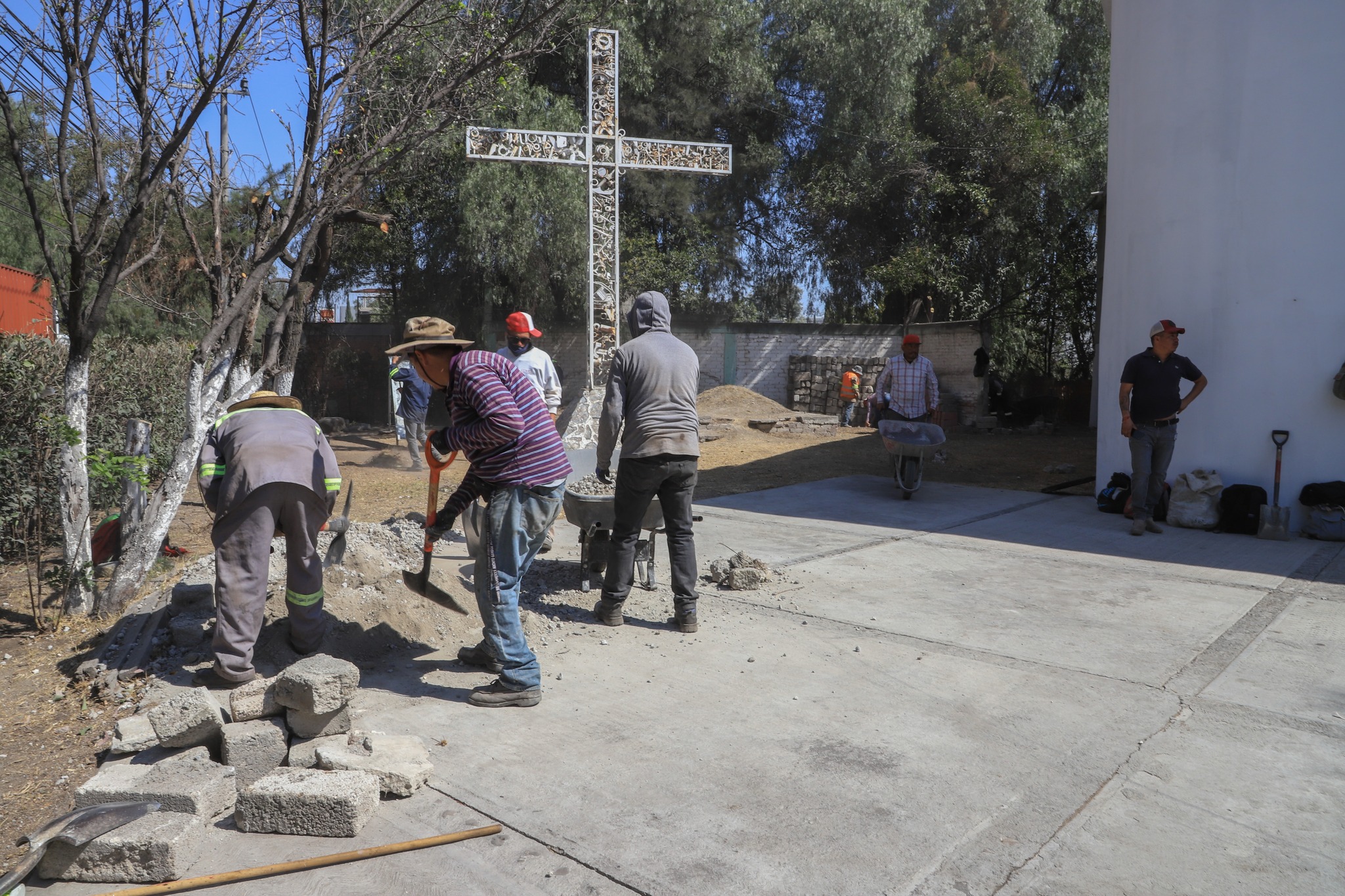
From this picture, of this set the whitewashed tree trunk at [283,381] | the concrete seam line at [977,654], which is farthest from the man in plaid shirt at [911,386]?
→ the whitewashed tree trunk at [283,381]

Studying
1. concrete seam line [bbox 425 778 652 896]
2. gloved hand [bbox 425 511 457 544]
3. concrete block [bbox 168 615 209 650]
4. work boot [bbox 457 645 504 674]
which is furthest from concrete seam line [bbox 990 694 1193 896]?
concrete block [bbox 168 615 209 650]

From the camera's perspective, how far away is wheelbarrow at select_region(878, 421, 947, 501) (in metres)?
9.19

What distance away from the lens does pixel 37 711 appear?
4.14 meters

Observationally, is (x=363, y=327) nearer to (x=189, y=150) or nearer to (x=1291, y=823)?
(x=189, y=150)

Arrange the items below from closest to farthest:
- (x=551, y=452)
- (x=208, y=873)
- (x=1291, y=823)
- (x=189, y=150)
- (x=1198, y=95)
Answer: (x=208, y=873) → (x=1291, y=823) → (x=551, y=452) → (x=189, y=150) → (x=1198, y=95)

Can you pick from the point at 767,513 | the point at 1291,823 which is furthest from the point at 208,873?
the point at 767,513

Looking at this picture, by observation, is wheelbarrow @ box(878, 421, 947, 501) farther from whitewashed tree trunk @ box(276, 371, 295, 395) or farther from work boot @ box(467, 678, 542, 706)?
work boot @ box(467, 678, 542, 706)

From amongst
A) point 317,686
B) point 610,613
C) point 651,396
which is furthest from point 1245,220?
point 317,686

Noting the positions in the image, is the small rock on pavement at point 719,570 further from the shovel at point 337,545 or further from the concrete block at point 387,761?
the concrete block at point 387,761

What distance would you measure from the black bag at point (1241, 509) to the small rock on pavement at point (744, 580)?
439 centimetres

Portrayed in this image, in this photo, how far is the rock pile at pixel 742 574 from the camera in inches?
234

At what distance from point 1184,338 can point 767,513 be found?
3952 mm

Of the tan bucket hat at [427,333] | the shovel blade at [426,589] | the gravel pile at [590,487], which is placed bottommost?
the shovel blade at [426,589]

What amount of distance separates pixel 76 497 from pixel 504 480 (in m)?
2.78
